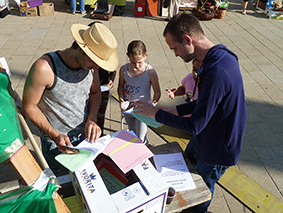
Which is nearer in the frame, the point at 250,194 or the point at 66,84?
the point at 66,84

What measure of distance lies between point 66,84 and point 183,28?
1013 mm

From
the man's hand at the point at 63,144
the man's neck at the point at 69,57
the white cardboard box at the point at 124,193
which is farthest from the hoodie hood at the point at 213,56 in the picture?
the man's hand at the point at 63,144

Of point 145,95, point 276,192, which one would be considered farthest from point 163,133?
point 276,192

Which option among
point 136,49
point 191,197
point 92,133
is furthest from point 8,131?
point 136,49

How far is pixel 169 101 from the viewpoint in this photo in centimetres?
475

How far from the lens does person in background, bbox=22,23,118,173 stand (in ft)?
5.89

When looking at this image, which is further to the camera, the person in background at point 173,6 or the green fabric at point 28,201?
the person in background at point 173,6

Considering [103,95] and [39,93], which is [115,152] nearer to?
[39,93]

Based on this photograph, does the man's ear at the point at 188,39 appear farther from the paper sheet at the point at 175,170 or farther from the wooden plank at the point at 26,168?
the wooden plank at the point at 26,168

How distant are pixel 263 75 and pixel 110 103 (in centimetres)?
392

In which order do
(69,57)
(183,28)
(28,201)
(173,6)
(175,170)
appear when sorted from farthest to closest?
1. (173,6)
2. (175,170)
3. (69,57)
4. (183,28)
5. (28,201)

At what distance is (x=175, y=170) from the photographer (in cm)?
200

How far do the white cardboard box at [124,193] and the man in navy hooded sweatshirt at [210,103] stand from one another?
1.69 feet

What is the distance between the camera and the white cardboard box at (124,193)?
4.47ft
